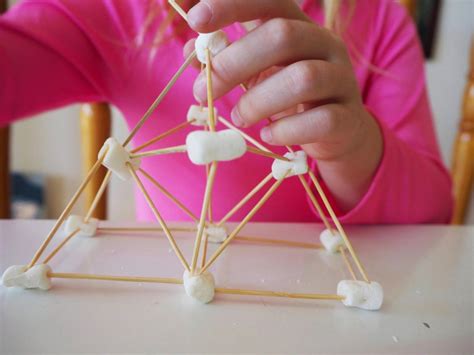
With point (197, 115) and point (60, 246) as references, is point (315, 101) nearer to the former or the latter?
point (197, 115)

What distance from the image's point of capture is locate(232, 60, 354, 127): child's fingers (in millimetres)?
260

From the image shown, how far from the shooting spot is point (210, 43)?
0.80ft

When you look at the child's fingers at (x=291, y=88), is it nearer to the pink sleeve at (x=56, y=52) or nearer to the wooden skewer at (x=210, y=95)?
the wooden skewer at (x=210, y=95)

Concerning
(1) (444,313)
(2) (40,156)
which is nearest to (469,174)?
(1) (444,313)

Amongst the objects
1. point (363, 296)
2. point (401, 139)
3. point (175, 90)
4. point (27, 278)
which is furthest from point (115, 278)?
point (401, 139)

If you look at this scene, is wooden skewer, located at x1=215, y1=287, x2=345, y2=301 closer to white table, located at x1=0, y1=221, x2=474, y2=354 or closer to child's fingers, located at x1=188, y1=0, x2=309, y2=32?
white table, located at x1=0, y1=221, x2=474, y2=354

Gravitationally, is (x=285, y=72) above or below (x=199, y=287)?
above

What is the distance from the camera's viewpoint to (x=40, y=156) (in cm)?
93

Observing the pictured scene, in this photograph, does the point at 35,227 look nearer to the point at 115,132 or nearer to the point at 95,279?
the point at 95,279

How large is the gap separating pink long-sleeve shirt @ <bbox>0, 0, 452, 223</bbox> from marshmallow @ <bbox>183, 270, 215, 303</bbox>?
171 mm

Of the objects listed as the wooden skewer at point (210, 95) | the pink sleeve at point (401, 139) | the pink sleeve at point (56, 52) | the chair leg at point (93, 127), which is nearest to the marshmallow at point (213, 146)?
the wooden skewer at point (210, 95)

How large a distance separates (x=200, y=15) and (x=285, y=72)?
0.07 m

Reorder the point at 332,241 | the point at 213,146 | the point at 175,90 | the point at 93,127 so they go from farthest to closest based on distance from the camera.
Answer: the point at 93,127 < the point at 175,90 < the point at 332,241 < the point at 213,146

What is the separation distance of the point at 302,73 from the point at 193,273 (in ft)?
0.49
